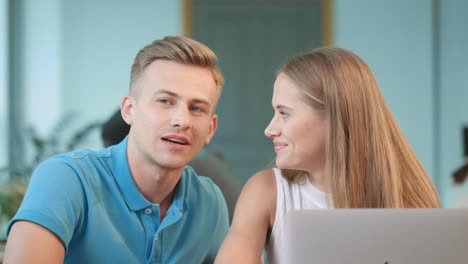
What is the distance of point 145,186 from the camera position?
178 cm

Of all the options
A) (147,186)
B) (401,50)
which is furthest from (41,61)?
(147,186)

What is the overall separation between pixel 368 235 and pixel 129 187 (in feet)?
2.41

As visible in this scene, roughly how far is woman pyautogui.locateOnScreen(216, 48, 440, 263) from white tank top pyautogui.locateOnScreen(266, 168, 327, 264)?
15 millimetres

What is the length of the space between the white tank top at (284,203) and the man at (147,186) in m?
0.20

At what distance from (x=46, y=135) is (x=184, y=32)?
1396 mm

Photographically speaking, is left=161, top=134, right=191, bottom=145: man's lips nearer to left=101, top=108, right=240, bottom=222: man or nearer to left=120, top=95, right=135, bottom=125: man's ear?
left=120, top=95, right=135, bottom=125: man's ear

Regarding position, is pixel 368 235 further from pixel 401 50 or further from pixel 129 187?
pixel 401 50

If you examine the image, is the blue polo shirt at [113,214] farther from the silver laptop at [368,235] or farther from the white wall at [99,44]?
the white wall at [99,44]

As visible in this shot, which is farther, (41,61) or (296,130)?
(41,61)

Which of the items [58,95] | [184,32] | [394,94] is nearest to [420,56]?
[394,94]

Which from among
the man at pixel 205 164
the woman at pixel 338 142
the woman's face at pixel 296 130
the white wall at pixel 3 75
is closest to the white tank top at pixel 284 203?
the woman at pixel 338 142

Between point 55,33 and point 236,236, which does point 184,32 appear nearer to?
point 55,33

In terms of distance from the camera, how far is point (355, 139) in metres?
1.61

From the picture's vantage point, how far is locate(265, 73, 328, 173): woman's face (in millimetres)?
1597
